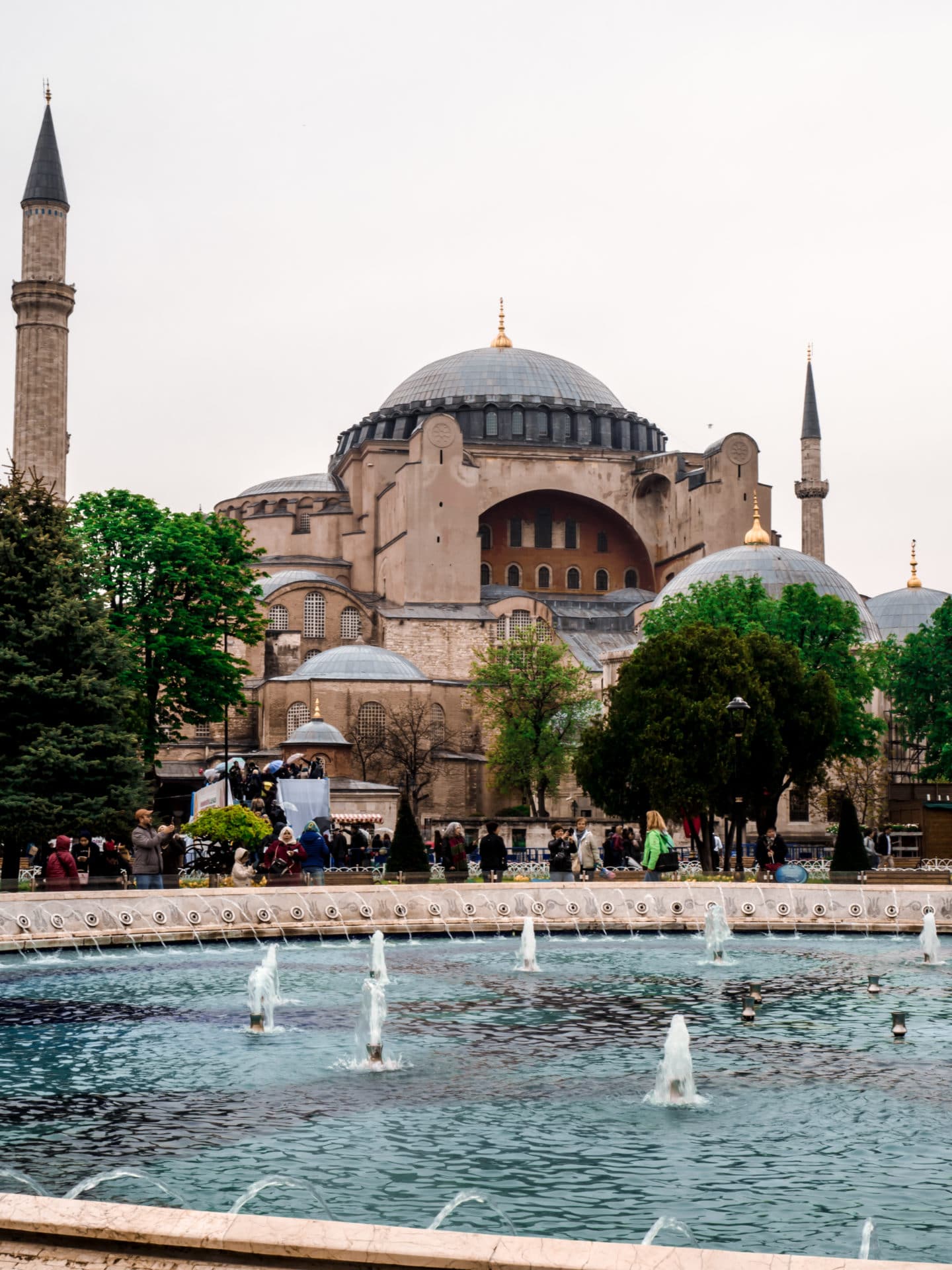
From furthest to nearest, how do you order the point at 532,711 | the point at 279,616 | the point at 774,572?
the point at 279,616 < the point at 532,711 < the point at 774,572

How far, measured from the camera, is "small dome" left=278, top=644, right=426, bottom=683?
1813 inches

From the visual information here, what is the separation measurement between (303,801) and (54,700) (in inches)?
198

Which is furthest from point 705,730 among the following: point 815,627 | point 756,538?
point 756,538

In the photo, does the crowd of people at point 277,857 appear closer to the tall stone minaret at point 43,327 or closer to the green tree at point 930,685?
the green tree at point 930,685

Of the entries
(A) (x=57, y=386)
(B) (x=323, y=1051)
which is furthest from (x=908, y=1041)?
(A) (x=57, y=386)

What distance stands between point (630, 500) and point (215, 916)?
44598 millimetres

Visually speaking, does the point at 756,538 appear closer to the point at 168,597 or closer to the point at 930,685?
the point at 930,685

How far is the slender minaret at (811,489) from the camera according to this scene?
56031 mm

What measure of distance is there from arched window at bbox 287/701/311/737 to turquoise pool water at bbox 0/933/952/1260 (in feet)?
109

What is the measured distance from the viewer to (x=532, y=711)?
45.9m

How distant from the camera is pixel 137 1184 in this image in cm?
587

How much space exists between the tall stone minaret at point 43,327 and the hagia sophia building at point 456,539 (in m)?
0.05

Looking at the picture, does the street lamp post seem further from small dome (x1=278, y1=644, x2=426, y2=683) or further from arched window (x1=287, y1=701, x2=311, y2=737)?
arched window (x1=287, y1=701, x2=311, y2=737)

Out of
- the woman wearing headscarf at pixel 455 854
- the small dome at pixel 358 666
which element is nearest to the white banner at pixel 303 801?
the woman wearing headscarf at pixel 455 854
